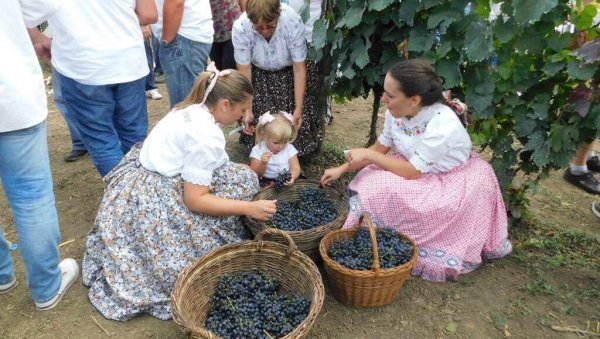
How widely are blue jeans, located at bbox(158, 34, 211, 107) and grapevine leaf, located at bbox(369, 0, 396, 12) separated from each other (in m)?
1.46

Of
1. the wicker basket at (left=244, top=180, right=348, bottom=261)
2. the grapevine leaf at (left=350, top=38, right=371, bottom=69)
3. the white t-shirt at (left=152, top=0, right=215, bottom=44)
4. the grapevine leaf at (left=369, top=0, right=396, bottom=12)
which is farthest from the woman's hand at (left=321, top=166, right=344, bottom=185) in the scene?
the white t-shirt at (left=152, top=0, right=215, bottom=44)

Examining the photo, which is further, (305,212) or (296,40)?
(296,40)

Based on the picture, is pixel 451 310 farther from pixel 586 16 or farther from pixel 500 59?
pixel 586 16

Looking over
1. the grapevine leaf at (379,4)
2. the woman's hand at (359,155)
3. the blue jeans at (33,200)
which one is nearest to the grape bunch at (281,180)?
the woman's hand at (359,155)

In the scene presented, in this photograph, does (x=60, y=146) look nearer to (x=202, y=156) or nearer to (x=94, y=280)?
(x=94, y=280)

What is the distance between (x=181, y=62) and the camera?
3770 millimetres

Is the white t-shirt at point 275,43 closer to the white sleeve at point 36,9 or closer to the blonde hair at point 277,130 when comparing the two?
the blonde hair at point 277,130

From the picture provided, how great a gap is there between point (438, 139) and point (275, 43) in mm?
1507

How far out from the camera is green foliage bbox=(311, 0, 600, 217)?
2713 millimetres

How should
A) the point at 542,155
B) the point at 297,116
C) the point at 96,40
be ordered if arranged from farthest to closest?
the point at 297,116 → the point at 96,40 → the point at 542,155

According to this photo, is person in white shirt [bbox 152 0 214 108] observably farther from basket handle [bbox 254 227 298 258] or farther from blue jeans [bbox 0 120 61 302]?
basket handle [bbox 254 227 298 258]

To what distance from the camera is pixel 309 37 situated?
3719mm

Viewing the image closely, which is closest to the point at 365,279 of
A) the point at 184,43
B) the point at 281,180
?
the point at 281,180

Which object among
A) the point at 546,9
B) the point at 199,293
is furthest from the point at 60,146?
the point at 546,9
